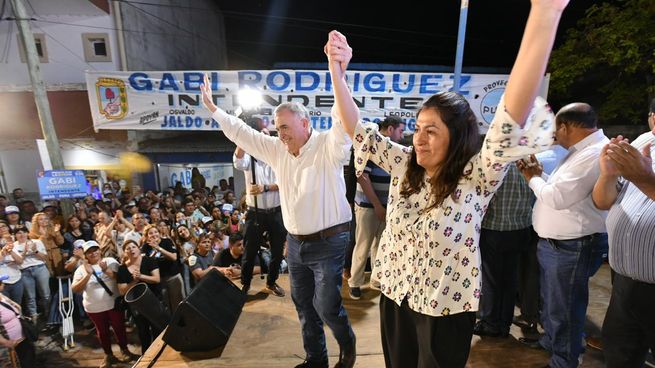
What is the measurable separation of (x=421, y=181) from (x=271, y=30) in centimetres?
1887

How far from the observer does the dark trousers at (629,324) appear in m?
1.64

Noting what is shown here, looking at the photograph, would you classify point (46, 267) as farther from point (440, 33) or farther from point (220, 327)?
point (440, 33)

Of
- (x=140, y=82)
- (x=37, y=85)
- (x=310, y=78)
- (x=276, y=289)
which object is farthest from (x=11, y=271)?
(x=310, y=78)

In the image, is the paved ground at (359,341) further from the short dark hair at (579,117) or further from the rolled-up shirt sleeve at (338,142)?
the short dark hair at (579,117)

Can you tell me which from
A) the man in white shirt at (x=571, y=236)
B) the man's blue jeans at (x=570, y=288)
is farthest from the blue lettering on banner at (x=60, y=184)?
the man's blue jeans at (x=570, y=288)

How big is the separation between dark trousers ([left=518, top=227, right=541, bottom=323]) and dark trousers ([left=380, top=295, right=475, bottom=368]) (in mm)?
1945

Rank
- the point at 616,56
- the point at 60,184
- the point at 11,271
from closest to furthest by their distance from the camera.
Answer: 1. the point at 11,271
2. the point at 60,184
3. the point at 616,56

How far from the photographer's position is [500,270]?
2742mm

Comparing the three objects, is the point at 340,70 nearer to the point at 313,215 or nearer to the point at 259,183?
the point at 313,215

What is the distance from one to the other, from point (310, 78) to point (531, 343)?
6317mm

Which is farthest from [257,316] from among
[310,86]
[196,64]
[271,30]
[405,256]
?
[271,30]

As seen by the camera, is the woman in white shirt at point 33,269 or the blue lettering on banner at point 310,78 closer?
the woman in white shirt at point 33,269

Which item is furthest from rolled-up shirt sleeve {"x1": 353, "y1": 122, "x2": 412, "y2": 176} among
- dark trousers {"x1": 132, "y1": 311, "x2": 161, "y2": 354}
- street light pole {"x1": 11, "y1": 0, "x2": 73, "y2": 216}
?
street light pole {"x1": 11, "y1": 0, "x2": 73, "y2": 216}

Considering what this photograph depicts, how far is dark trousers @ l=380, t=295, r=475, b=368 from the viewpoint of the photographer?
1338 mm
